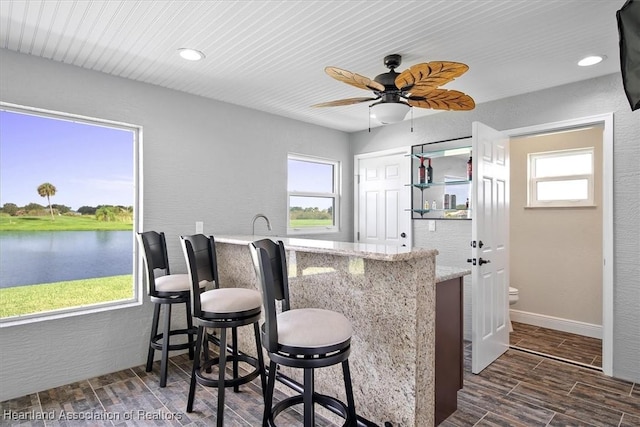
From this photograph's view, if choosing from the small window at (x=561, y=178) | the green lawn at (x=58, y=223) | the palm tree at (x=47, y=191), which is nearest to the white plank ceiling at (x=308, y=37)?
the palm tree at (x=47, y=191)

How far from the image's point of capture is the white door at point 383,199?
447cm

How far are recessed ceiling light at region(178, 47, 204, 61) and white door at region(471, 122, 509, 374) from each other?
229 cm

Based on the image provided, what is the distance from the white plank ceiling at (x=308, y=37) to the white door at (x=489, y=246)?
A: 2.04 ft

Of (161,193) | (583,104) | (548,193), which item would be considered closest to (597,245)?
(548,193)

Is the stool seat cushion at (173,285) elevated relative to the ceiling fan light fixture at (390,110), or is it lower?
lower

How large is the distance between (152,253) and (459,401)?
2558 millimetres

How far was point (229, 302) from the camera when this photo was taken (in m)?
2.21

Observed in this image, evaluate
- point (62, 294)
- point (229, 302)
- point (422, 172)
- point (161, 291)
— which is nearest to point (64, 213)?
point (62, 294)

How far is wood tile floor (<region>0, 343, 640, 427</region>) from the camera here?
2.24 meters

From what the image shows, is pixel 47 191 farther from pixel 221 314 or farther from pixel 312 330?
pixel 312 330

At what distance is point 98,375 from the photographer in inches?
113

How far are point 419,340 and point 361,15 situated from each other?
189 cm

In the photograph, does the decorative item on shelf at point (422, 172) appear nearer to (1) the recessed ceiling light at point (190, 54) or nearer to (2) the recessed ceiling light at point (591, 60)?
(2) the recessed ceiling light at point (591, 60)

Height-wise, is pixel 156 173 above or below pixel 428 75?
below
